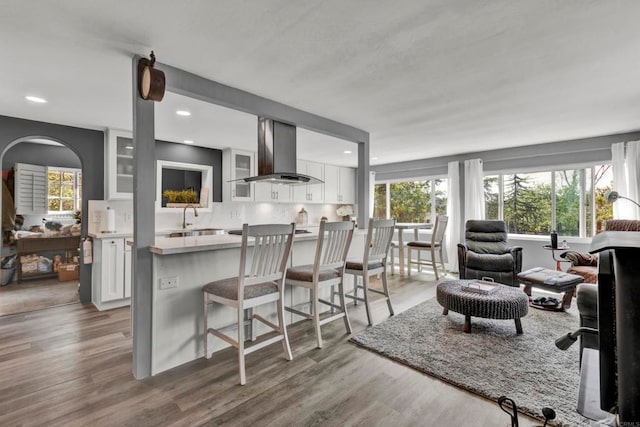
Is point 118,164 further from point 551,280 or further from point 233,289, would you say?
point 551,280

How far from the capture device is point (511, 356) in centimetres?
250

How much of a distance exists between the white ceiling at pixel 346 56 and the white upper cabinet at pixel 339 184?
3.50 metres

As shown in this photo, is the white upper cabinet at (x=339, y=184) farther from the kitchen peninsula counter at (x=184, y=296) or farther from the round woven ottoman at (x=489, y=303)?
the kitchen peninsula counter at (x=184, y=296)

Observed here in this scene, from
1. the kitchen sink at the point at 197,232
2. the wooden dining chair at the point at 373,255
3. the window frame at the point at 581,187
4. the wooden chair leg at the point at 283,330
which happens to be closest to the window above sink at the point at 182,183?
the kitchen sink at the point at 197,232

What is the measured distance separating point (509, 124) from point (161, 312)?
4.62 m

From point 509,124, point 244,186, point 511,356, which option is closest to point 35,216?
point 244,186

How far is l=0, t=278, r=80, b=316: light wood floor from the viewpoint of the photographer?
385 centimetres

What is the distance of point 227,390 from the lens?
2.07 meters

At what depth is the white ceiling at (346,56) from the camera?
72.6 inches

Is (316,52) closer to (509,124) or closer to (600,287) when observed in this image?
(600,287)

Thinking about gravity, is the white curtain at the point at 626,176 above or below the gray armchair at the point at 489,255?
above

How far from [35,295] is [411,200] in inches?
276

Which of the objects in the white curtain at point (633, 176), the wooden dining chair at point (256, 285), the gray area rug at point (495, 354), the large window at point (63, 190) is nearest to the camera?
the gray area rug at point (495, 354)

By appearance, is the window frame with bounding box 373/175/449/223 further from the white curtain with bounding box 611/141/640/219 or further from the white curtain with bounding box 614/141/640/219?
the white curtain with bounding box 614/141/640/219
